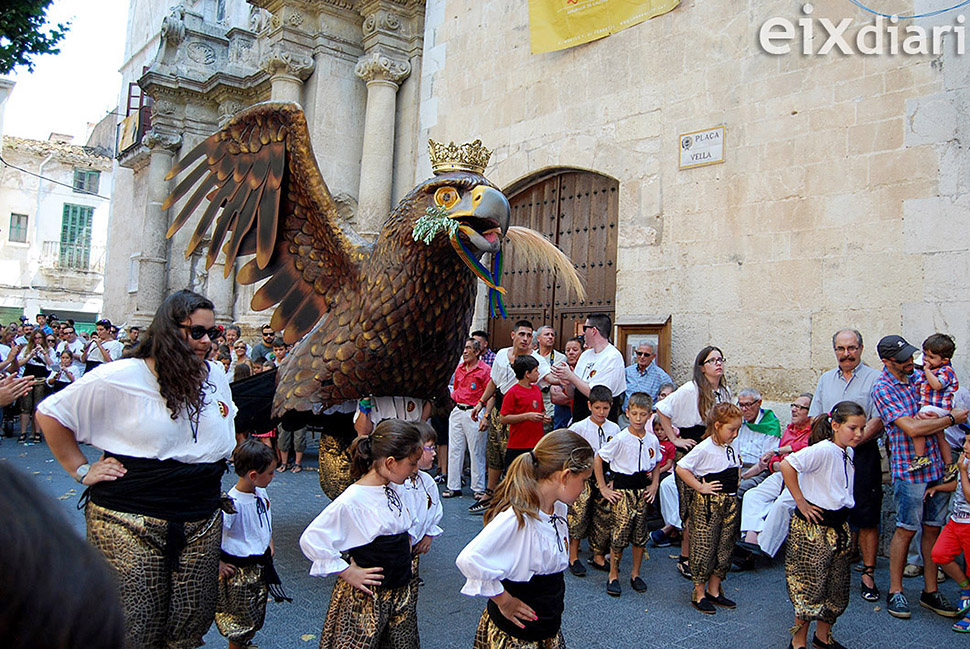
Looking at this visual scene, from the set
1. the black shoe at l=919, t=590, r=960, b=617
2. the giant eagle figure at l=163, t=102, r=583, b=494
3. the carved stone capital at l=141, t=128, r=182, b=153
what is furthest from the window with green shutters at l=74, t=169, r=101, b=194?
the black shoe at l=919, t=590, r=960, b=617

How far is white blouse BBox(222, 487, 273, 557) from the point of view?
343cm

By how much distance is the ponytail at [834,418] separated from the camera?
13.5 feet

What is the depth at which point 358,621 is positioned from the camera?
9.51 ft

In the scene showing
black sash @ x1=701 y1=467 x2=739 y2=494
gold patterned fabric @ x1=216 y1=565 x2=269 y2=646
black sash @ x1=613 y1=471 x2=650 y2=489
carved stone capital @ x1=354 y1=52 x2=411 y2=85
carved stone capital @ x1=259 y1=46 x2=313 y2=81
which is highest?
carved stone capital @ x1=259 y1=46 x2=313 y2=81

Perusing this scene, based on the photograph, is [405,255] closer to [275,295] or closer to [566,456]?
[275,295]

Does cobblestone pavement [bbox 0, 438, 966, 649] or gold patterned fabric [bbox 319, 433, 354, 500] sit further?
gold patterned fabric [bbox 319, 433, 354, 500]

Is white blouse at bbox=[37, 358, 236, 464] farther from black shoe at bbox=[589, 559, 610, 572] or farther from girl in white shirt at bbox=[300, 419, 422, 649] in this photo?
black shoe at bbox=[589, 559, 610, 572]

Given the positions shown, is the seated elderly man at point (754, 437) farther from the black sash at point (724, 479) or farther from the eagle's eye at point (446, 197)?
the eagle's eye at point (446, 197)

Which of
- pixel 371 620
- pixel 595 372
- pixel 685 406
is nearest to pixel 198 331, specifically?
pixel 371 620

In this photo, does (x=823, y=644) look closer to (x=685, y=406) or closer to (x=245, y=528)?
(x=685, y=406)

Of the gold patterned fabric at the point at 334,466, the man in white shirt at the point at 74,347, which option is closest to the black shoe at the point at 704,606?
the gold patterned fabric at the point at 334,466

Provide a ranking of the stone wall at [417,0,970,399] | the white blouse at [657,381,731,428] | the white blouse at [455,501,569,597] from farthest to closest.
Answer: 1. the stone wall at [417,0,970,399]
2. the white blouse at [657,381,731,428]
3. the white blouse at [455,501,569,597]

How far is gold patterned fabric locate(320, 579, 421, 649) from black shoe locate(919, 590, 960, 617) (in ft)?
11.6

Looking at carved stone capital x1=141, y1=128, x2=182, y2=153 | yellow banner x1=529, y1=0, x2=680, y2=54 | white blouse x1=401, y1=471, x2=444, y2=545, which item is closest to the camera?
white blouse x1=401, y1=471, x2=444, y2=545
